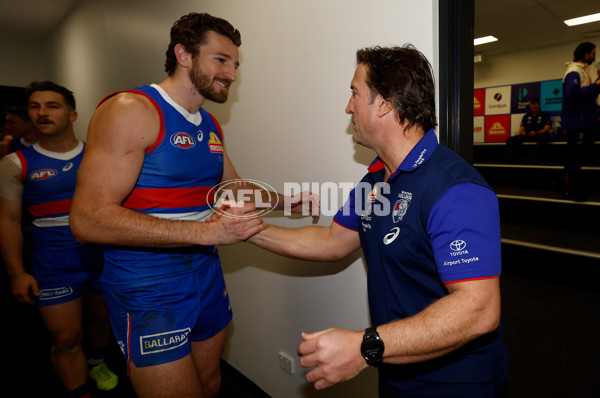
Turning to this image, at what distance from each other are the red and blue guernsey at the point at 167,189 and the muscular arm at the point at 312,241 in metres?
0.31

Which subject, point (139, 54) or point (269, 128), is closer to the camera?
point (269, 128)

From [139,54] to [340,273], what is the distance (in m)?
2.62

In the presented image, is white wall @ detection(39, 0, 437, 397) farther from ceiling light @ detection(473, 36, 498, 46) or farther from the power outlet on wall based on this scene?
ceiling light @ detection(473, 36, 498, 46)

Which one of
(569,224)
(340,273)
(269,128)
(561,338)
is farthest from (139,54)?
(569,224)

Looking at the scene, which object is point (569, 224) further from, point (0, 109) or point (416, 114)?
point (0, 109)

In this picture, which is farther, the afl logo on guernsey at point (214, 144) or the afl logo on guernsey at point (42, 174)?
the afl logo on guernsey at point (42, 174)

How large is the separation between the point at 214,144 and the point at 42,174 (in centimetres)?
128

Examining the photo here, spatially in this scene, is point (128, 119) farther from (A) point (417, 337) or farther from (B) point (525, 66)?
(B) point (525, 66)

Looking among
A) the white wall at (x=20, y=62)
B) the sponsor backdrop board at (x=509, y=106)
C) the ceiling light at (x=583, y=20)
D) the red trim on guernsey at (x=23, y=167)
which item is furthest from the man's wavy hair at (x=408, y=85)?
the sponsor backdrop board at (x=509, y=106)

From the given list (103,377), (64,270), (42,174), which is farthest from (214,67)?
(103,377)

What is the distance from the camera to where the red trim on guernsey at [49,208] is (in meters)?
2.11

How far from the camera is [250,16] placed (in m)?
1.95

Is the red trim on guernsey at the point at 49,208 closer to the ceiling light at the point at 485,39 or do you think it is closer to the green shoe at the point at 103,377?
the green shoe at the point at 103,377

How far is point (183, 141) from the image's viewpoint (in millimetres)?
1350
